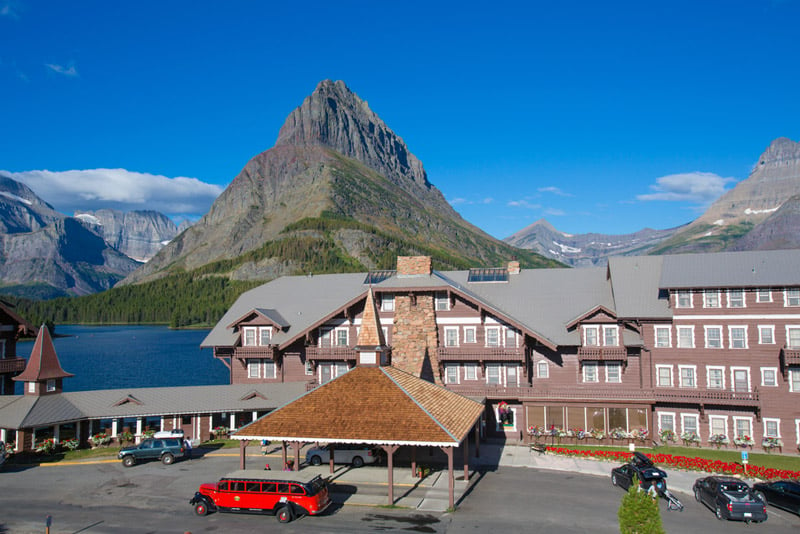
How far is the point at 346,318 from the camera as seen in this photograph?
52719mm

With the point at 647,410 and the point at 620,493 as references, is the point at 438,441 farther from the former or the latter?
the point at 647,410

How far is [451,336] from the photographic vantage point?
50.9 meters

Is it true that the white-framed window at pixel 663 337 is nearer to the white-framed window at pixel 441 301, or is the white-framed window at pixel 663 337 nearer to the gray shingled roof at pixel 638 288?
the gray shingled roof at pixel 638 288

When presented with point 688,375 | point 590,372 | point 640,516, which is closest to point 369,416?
point 640,516

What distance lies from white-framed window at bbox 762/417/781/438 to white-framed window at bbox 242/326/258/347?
1600 inches

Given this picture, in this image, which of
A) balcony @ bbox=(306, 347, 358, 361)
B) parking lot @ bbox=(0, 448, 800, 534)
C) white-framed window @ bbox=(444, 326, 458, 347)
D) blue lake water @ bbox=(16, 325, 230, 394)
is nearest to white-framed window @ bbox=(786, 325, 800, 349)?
parking lot @ bbox=(0, 448, 800, 534)

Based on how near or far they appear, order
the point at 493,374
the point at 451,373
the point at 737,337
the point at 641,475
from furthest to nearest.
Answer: the point at 451,373 → the point at 493,374 → the point at 737,337 → the point at 641,475

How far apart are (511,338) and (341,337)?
1412 centimetres

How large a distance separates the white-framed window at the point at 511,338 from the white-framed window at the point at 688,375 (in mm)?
12426

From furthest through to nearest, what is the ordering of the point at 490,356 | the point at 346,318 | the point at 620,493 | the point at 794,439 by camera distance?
the point at 346,318
the point at 490,356
the point at 794,439
the point at 620,493

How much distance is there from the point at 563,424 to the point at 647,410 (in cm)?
611

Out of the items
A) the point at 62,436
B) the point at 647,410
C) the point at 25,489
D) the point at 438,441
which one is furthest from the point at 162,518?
the point at 647,410

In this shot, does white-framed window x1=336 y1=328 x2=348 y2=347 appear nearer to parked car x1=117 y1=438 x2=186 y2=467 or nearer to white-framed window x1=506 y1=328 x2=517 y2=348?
white-framed window x1=506 y1=328 x2=517 y2=348

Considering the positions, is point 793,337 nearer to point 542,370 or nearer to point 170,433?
point 542,370
